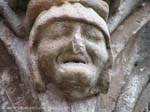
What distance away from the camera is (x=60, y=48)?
162cm

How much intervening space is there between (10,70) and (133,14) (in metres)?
0.39

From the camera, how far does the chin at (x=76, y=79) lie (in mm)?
1603

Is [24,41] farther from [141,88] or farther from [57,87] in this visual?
[141,88]

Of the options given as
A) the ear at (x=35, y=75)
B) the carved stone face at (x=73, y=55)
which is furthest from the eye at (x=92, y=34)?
the ear at (x=35, y=75)

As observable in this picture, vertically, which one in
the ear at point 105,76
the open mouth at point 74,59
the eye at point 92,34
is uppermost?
the eye at point 92,34

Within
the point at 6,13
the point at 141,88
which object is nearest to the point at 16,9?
the point at 6,13

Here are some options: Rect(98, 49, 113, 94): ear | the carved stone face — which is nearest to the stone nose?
the carved stone face

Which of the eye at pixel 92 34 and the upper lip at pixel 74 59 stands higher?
the eye at pixel 92 34

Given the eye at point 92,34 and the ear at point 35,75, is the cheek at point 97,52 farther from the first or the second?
the ear at point 35,75

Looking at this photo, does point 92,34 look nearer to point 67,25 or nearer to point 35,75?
point 67,25

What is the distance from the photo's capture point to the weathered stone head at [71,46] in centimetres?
161

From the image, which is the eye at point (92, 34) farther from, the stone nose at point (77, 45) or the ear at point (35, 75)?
the ear at point (35, 75)

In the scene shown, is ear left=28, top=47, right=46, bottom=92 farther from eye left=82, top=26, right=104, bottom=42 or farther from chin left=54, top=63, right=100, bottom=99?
eye left=82, top=26, right=104, bottom=42

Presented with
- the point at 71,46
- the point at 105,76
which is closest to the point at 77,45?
the point at 71,46
